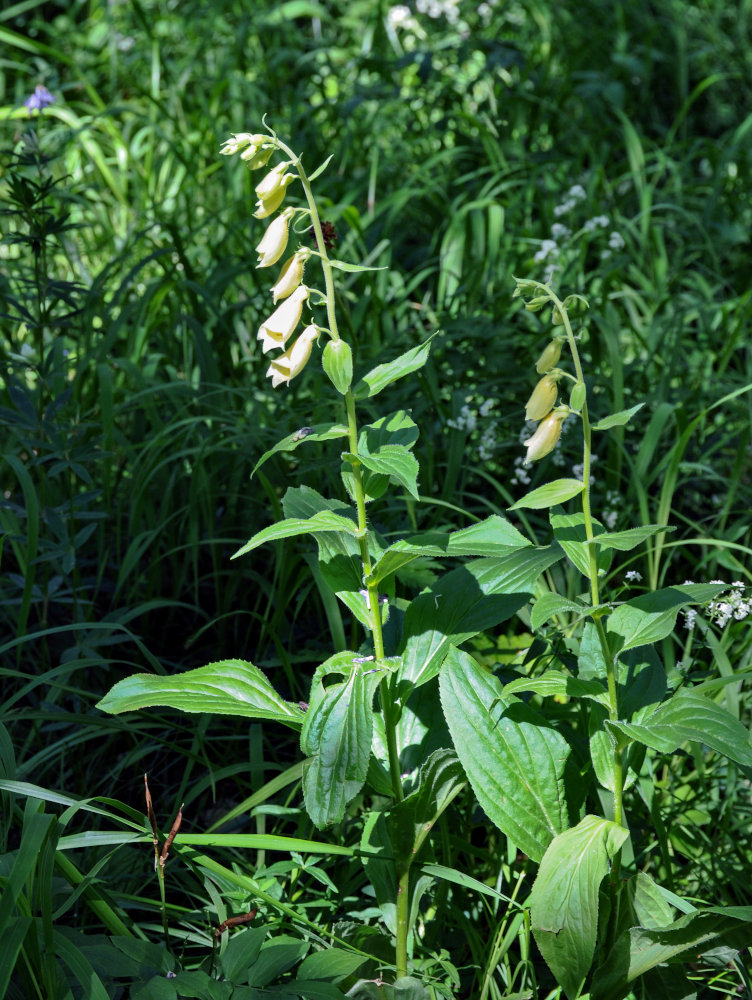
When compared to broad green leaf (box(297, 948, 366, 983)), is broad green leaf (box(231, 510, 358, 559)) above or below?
above

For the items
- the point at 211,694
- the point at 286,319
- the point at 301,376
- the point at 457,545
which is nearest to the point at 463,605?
the point at 457,545

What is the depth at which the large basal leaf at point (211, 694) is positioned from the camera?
4.05ft

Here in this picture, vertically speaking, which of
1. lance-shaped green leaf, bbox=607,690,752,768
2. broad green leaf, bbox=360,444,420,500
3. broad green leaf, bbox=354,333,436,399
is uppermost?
broad green leaf, bbox=354,333,436,399

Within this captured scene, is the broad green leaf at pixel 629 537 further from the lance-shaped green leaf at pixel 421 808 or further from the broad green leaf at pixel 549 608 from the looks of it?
the lance-shaped green leaf at pixel 421 808

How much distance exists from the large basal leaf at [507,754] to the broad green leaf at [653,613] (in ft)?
0.56

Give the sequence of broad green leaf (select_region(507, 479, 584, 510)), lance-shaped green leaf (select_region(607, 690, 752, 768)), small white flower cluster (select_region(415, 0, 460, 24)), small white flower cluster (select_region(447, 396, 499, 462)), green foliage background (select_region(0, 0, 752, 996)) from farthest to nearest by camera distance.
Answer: small white flower cluster (select_region(415, 0, 460, 24))
small white flower cluster (select_region(447, 396, 499, 462))
green foliage background (select_region(0, 0, 752, 996))
broad green leaf (select_region(507, 479, 584, 510))
lance-shaped green leaf (select_region(607, 690, 752, 768))

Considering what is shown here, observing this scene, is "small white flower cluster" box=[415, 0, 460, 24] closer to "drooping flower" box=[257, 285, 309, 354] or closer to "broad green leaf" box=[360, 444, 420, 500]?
"drooping flower" box=[257, 285, 309, 354]

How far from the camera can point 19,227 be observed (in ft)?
10.1

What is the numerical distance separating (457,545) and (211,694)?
0.39 meters

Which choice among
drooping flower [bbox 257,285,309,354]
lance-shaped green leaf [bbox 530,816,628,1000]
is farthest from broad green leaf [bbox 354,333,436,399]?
lance-shaped green leaf [bbox 530,816,628,1000]

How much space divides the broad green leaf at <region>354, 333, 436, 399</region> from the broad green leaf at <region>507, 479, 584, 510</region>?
0.73ft

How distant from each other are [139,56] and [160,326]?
6.65 ft

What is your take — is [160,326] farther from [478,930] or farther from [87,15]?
[87,15]

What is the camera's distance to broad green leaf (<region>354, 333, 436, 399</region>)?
1.22m
